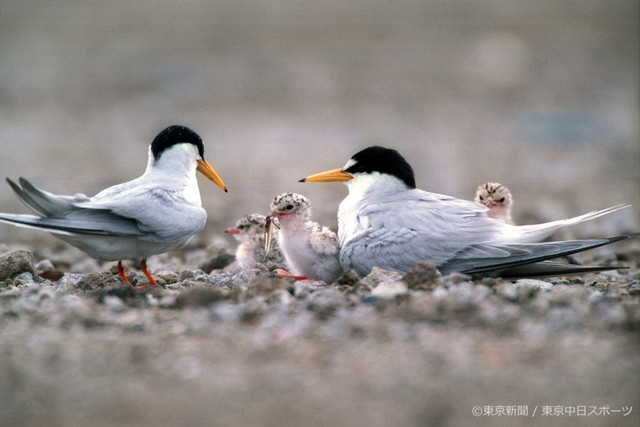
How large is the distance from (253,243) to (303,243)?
0.82m

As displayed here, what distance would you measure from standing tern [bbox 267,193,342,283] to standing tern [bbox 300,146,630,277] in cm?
15

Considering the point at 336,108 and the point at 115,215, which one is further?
the point at 336,108

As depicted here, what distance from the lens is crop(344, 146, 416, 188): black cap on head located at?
627 cm

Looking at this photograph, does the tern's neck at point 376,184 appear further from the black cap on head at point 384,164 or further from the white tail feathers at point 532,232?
the white tail feathers at point 532,232

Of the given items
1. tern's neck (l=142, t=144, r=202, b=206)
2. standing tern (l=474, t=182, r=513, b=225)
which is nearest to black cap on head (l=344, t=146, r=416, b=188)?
standing tern (l=474, t=182, r=513, b=225)

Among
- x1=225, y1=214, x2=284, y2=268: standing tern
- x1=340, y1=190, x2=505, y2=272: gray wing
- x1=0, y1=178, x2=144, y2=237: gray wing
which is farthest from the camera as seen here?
x1=225, y1=214, x2=284, y2=268: standing tern

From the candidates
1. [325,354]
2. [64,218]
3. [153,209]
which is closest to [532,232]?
[325,354]

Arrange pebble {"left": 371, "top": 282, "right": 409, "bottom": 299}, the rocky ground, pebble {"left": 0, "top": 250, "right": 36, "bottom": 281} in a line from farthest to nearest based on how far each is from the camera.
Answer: pebble {"left": 0, "top": 250, "right": 36, "bottom": 281} < pebble {"left": 371, "top": 282, "right": 409, "bottom": 299} < the rocky ground

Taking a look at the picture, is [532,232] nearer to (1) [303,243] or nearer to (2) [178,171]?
(1) [303,243]

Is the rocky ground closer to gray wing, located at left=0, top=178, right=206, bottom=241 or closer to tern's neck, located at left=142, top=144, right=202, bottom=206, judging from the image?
gray wing, located at left=0, top=178, right=206, bottom=241

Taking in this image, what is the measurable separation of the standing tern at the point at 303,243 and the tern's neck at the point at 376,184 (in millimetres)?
394

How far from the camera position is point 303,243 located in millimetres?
6062

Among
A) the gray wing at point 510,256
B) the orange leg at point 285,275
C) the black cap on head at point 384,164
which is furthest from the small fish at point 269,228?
the gray wing at point 510,256

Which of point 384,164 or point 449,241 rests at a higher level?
point 384,164
